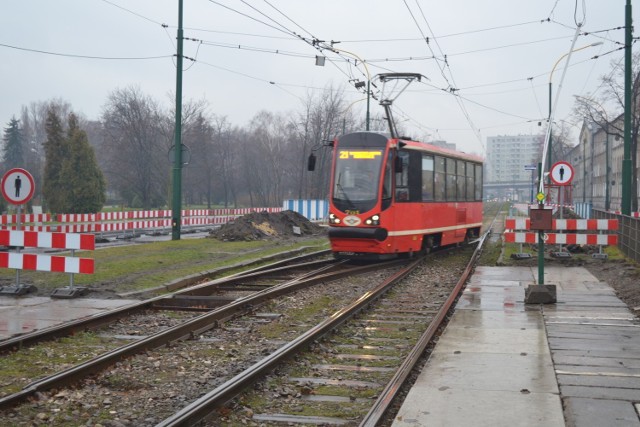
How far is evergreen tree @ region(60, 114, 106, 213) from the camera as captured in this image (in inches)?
1802

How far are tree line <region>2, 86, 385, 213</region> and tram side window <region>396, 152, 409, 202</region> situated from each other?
26.3 feet

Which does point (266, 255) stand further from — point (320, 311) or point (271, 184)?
point (271, 184)

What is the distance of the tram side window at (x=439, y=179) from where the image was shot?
20859mm

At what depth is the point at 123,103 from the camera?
65.1m

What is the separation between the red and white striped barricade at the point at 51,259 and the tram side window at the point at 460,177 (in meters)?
13.9

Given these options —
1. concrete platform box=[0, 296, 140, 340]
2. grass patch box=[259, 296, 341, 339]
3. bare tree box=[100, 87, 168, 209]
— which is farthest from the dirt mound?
bare tree box=[100, 87, 168, 209]

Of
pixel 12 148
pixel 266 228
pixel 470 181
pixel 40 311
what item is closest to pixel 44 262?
pixel 40 311

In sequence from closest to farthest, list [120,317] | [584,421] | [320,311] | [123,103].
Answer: [584,421], [120,317], [320,311], [123,103]

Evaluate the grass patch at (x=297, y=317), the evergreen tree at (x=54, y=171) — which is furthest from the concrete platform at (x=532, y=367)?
the evergreen tree at (x=54, y=171)

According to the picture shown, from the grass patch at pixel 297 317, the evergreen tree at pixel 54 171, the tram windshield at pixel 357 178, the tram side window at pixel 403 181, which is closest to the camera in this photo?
the grass patch at pixel 297 317

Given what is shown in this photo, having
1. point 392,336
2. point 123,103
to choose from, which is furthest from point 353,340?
point 123,103

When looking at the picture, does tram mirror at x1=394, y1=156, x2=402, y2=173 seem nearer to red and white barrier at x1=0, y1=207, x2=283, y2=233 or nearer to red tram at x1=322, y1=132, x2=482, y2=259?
red tram at x1=322, y1=132, x2=482, y2=259

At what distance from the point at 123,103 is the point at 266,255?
48420mm

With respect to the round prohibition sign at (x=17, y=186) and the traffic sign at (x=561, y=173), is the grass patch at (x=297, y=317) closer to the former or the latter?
the round prohibition sign at (x=17, y=186)
